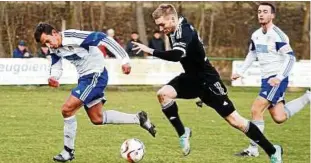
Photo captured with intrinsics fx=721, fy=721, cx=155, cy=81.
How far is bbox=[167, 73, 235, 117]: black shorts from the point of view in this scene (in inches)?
327

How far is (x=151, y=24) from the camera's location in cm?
3198

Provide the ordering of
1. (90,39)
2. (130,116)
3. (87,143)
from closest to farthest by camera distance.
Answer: (90,39) < (130,116) < (87,143)

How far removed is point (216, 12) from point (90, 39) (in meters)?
24.0

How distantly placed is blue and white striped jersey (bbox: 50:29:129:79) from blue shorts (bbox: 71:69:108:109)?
0.08 m

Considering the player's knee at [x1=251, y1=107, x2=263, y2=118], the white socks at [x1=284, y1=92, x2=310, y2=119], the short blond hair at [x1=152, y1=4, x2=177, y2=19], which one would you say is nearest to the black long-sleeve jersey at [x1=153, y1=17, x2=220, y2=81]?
the short blond hair at [x1=152, y1=4, x2=177, y2=19]

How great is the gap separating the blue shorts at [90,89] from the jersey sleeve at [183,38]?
1229 mm

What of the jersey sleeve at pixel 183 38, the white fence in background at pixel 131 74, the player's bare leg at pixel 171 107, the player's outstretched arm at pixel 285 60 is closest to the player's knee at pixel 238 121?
the player's bare leg at pixel 171 107

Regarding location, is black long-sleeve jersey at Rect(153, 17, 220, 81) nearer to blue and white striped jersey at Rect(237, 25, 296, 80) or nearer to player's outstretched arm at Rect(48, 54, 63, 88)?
blue and white striped jersey at Rect(237, 25, 296, 80)

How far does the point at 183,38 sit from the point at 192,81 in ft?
2.03

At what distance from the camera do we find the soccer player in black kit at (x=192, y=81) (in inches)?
321

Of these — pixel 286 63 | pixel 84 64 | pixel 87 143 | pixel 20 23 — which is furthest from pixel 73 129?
pixel 20 23

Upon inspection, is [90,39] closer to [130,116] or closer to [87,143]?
[130,116]

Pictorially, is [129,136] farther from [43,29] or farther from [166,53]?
[166,53]

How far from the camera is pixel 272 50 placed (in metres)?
9.78
